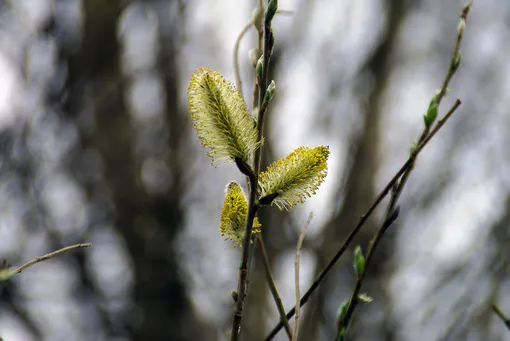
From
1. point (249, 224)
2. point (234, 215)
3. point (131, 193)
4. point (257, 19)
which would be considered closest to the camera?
point (249, 224)

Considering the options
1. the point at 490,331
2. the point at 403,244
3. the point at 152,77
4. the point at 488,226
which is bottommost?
the point at 490,331

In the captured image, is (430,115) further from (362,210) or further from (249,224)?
(362,210)

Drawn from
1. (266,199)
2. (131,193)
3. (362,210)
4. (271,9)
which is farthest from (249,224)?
(131,193)

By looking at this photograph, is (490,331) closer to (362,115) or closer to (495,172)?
(495,172)

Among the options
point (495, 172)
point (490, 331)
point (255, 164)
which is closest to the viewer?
point (255, 164)

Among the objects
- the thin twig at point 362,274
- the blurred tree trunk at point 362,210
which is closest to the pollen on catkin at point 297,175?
the thin twig at point 362,274

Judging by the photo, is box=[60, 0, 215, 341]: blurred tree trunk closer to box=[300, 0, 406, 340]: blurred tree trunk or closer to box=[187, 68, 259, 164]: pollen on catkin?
box=[300, 0, 406, 340]: blurred tree trunk

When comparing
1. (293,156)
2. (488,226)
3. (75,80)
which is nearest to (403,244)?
(488,226)
